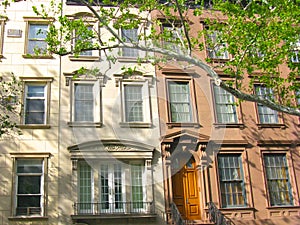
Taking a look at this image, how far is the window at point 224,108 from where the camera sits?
17.6m

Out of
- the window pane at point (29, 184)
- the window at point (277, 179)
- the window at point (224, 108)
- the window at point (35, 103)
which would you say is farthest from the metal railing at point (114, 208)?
the window at point (277, 179)

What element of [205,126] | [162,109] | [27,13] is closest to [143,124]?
[162,109]

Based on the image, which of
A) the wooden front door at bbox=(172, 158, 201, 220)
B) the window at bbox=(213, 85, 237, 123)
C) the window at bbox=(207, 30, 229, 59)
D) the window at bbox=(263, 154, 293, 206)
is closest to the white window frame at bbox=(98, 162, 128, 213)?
the wooden front door at bbox=(172, 158, 201, 220)

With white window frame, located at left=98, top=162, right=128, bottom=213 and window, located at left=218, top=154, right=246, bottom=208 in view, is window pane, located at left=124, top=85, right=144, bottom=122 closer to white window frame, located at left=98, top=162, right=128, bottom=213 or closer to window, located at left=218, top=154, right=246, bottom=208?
white window frame, located at left=98, top=162, right=128, bottom=213

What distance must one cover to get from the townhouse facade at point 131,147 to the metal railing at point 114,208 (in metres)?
0.04

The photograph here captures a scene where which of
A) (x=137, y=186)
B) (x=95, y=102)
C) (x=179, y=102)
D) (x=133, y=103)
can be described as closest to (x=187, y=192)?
(x=137, y=186)

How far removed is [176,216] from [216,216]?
4.95ft

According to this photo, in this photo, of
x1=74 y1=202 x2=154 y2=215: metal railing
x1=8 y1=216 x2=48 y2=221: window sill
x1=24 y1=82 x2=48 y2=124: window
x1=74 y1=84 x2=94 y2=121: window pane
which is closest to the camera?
x1=8 y1=216 x2=48 y2=221: window sill

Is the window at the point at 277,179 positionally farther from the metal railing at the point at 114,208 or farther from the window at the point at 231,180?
the metal railing at the point at 114,208

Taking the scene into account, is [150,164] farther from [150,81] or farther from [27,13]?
[27,13]

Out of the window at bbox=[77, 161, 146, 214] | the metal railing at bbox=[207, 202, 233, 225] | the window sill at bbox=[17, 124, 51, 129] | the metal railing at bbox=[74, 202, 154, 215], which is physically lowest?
the metal railing at bbox=[207, 202, 233, 225]

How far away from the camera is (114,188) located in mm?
15773

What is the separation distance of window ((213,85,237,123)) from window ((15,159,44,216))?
7655 mm

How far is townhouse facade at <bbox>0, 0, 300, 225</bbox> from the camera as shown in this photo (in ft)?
50.1
